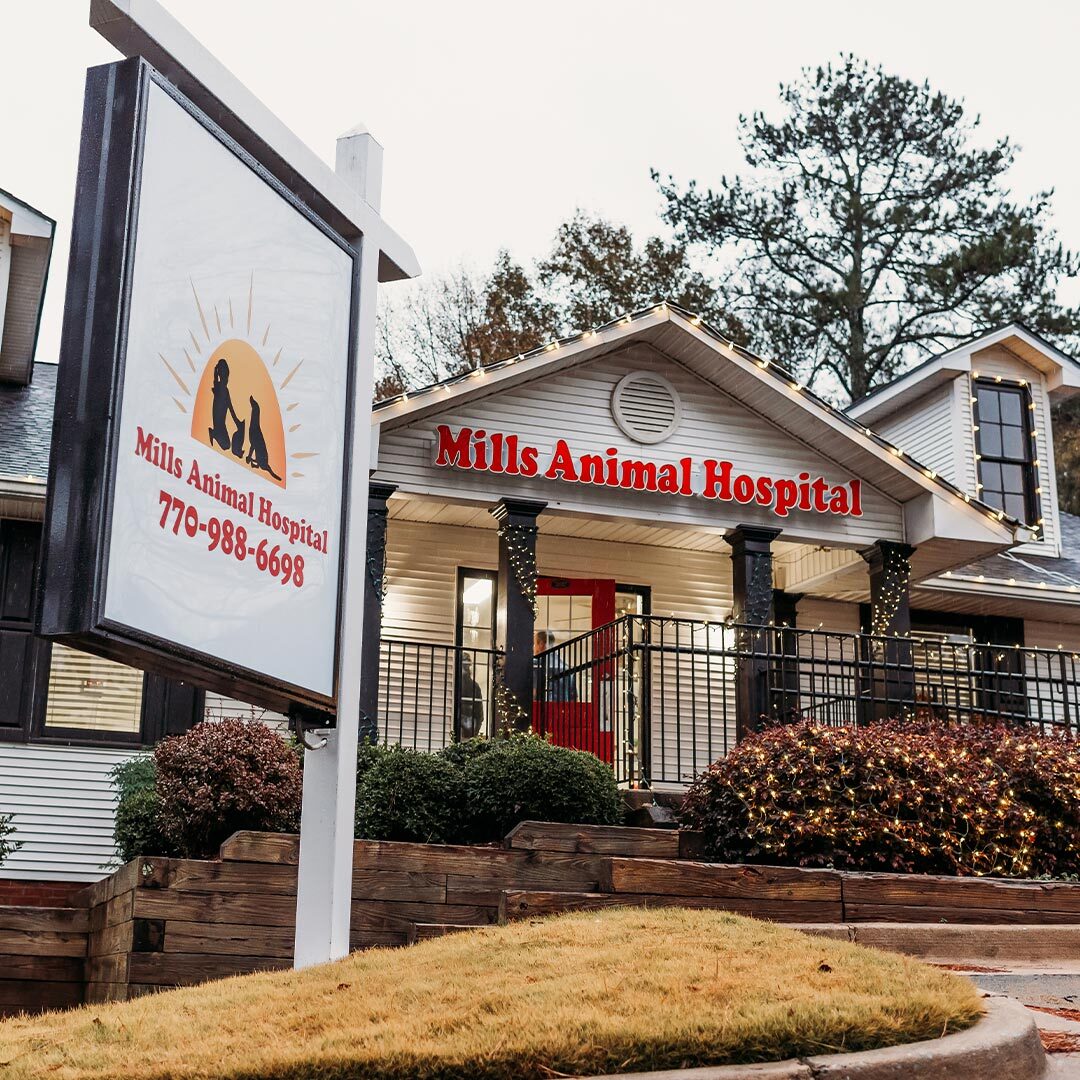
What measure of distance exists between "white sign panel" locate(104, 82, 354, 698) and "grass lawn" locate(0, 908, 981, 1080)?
4.15 feet

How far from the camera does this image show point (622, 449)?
13.5 meters

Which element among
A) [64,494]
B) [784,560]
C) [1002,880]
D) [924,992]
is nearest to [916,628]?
[784,560]

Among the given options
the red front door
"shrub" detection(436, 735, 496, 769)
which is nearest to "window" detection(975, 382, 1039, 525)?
the red front door

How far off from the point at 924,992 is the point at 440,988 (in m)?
1.70

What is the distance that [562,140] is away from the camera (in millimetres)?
143250

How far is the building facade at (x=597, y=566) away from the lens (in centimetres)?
1247

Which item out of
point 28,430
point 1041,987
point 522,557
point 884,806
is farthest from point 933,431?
point 1041,987

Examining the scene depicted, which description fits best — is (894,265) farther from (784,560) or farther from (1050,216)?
(784,560)

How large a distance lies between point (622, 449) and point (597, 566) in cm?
247

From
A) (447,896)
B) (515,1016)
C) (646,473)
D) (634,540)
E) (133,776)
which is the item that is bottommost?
(515,1016)

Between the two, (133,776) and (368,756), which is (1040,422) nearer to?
(368,756)

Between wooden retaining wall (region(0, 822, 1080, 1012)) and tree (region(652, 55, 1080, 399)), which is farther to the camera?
tree (region(652, 55, 1080, 399))

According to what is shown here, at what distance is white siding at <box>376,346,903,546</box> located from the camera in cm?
1288

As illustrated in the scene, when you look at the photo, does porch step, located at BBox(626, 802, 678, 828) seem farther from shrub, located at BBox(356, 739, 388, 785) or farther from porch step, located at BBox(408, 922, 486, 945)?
porch step, located at BBox(408, 922, 486, 945)
